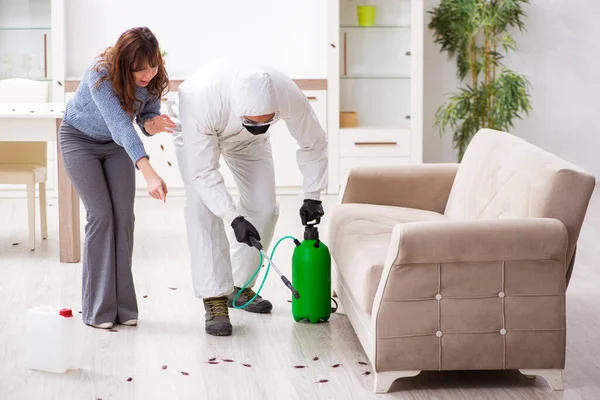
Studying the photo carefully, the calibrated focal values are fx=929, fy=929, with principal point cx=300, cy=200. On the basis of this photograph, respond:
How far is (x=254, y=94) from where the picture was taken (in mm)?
3088

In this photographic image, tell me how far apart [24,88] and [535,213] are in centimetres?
327

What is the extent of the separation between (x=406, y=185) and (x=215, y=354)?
123 centimetres

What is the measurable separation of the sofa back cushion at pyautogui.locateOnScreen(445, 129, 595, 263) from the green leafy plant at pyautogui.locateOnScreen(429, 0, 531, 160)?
110 inches

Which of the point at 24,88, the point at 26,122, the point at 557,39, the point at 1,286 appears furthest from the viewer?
the point at 557,39

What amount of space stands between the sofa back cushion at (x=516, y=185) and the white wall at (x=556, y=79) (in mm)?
3212

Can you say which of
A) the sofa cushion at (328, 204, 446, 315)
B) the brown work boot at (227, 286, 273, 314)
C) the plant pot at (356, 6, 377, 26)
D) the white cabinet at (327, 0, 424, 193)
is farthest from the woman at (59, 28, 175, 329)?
the plant pot at (356, 6, 377, 26)

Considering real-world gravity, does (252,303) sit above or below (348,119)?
below

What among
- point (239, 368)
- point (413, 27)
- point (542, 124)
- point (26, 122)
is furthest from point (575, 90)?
point (239, 368)

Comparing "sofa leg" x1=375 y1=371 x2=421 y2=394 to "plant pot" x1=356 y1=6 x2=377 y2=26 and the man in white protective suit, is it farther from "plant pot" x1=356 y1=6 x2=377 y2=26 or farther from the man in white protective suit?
"plant pot" x1=356 y1=6 x2=377 y2=26

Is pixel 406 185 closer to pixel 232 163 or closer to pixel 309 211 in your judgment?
pixel 309 211

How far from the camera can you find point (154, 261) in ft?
15.3

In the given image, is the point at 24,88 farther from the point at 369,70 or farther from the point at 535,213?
the point at 535,213

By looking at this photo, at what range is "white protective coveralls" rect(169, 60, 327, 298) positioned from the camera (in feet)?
10.7

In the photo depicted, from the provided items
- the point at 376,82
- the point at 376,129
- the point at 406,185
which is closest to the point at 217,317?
the point at 406,185
